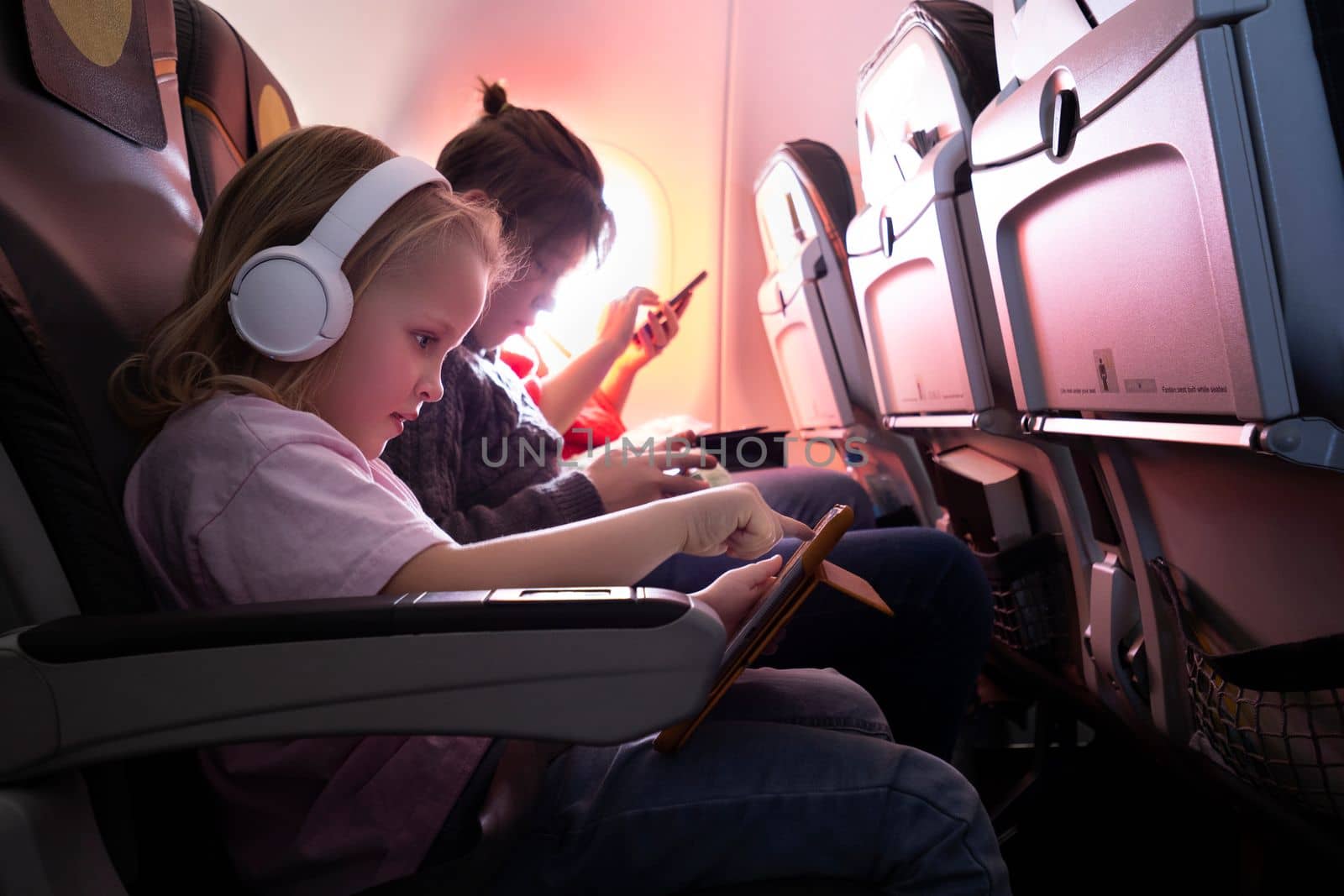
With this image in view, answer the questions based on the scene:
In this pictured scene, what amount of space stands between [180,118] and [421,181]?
37 cm

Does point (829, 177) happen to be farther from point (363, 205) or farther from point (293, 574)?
point (293, 574)

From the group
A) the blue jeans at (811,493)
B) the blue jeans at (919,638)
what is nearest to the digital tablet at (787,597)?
the blue jeans at (919,638)

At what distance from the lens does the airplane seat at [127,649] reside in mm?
593

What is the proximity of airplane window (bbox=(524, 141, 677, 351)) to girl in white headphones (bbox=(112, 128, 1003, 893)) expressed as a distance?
288cm

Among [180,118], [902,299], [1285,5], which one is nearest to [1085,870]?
[902,299]

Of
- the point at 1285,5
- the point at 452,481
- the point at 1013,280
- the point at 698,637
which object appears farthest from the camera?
the point at 452,481

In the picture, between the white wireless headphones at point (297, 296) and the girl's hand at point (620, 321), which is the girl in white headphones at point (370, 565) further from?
the girl's hand at point (620, 321)

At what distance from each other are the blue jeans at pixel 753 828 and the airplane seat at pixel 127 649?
108mm

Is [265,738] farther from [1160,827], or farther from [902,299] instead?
[1160,827]

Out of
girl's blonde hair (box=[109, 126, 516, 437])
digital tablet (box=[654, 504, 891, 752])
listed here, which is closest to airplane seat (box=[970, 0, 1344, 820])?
digital tablet (box=[654, 504, 891, 752])

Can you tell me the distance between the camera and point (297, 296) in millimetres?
843

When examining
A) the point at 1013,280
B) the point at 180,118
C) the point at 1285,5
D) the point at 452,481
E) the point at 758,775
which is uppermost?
the point at 180,118

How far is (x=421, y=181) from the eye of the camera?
96 cm

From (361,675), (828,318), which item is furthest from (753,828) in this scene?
(828,318)
